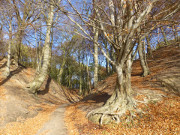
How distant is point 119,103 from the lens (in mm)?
6000

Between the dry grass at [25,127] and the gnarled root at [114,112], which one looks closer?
the dry grass at [25,127]

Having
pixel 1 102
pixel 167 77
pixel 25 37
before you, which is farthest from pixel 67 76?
pixel 167 77

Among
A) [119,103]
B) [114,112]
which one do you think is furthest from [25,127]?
[119,103]

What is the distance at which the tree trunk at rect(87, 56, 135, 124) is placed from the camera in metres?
5.53

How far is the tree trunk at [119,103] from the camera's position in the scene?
5.53 m

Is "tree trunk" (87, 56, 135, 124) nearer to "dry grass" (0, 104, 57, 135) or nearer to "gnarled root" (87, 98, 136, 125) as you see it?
"gnarled root" (87, 98, 136, 125)

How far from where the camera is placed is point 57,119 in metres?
7.02

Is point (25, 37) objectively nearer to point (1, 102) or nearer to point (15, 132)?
point (1, 102)

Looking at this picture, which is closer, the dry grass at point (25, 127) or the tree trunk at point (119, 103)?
the dry grass at point (25, 127)

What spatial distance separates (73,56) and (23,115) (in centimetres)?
2091

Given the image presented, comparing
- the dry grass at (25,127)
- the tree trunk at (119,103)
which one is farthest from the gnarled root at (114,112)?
the dry grass at (25,127)

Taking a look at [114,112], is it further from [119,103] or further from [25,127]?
[25,127]

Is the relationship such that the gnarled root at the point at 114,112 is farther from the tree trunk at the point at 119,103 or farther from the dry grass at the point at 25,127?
the dry grass at the point at 25,127

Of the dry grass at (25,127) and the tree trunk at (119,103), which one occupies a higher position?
the tree trunk at (119,103)
